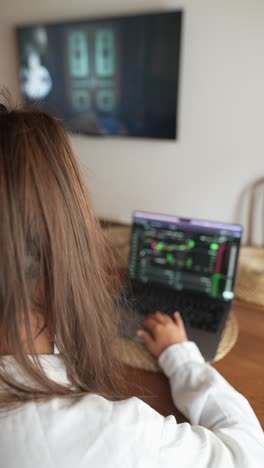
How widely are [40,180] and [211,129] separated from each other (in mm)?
1463

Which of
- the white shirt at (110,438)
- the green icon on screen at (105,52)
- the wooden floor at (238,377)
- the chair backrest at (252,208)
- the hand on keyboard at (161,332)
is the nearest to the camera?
the white shirt at (110,438)

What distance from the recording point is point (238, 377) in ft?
2.34

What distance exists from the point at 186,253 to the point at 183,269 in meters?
0.05

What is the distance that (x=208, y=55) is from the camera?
159 cm

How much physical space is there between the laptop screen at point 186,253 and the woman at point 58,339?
0.43 metres

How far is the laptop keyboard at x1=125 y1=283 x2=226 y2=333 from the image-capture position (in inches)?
33.7

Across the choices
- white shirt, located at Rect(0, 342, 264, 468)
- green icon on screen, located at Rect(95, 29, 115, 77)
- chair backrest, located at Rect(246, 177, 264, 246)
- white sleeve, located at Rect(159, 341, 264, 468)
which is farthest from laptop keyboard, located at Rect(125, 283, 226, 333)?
green icon on screen, located at Rect(95, 29, 115, 77)

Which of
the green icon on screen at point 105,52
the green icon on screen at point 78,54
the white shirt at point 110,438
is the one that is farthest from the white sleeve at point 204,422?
the green icon on screen at point 78,54

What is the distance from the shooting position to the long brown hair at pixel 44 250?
394 mm

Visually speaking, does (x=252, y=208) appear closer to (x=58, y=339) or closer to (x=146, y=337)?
(x=146, y=337)

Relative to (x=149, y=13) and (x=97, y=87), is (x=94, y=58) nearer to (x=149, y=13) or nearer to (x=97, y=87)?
(x=97, y=87)

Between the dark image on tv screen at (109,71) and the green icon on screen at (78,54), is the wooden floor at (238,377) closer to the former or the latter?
the dark image on tv screen at (109,71)

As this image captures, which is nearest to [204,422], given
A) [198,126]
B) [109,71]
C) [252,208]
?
[252,208]

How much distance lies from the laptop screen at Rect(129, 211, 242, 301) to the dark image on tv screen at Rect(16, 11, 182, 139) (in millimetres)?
934
